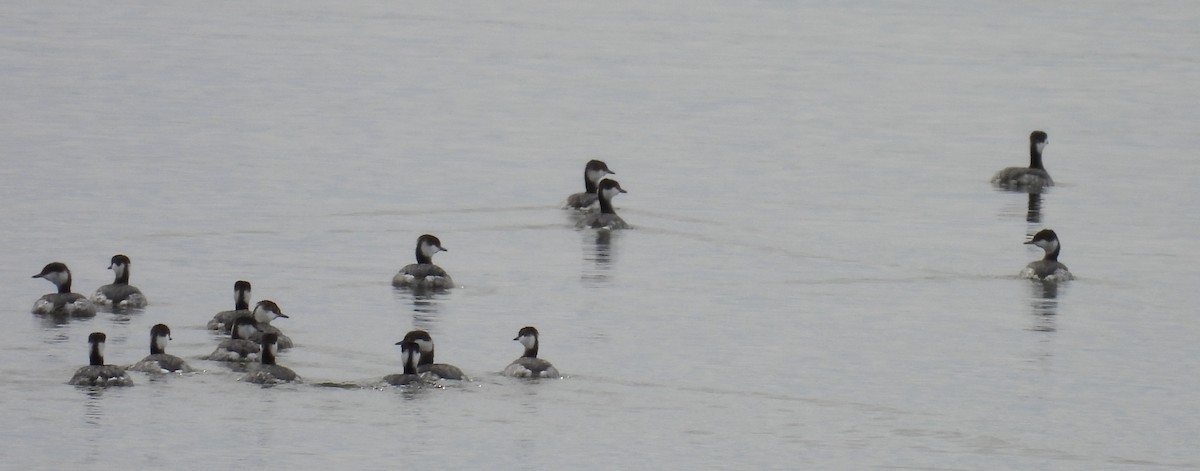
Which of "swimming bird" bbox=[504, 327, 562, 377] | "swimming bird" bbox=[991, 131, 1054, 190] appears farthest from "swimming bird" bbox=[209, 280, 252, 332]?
"swimming bird" bbox=[991, 131, 1054, 190]

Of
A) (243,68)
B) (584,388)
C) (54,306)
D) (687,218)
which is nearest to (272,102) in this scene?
(243,68)

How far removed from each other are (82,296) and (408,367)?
4.73 meters

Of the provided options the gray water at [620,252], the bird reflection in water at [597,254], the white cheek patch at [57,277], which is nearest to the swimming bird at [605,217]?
the bird reflection in water at [597,254]

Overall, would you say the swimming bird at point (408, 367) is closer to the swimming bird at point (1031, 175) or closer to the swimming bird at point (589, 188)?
the swimming bird at point (589, 188)

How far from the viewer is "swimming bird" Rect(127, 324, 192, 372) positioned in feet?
66.8

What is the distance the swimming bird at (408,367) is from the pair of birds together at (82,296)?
4.44 metres

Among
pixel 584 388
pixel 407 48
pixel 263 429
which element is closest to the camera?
pixel 263 429

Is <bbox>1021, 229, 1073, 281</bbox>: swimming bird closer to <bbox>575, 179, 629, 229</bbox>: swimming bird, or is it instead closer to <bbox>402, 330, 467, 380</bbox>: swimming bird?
<bbox>575, 179, 629, 229</bbox>: swimming bird

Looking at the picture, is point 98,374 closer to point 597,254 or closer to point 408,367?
point 408,367

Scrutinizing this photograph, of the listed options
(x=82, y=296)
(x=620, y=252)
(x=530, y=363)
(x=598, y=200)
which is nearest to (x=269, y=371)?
(x=530, y=363)

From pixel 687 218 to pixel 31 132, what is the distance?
13651 millimetres

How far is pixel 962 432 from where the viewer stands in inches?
772

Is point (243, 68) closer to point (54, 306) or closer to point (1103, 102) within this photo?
point (1103, 102)

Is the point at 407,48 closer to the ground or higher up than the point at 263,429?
higher up
